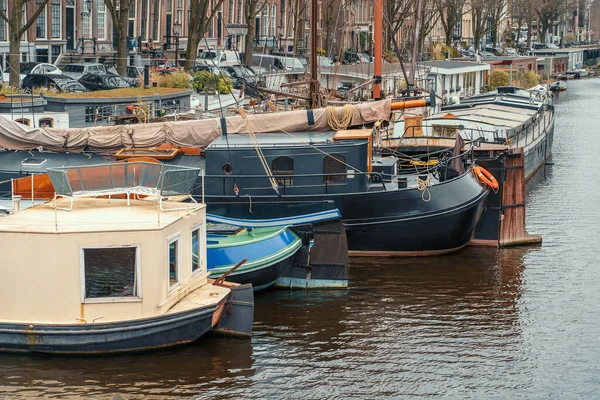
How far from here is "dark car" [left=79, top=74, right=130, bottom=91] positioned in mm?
47875

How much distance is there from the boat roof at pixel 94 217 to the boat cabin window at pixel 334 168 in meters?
7.34

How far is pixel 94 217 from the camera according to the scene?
2023cm

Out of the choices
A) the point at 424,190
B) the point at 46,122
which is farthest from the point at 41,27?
the point at 424,190

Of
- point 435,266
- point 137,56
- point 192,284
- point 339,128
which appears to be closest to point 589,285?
point 435,266

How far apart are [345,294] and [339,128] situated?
252 inches

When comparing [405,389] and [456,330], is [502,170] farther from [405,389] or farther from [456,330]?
[405,389]

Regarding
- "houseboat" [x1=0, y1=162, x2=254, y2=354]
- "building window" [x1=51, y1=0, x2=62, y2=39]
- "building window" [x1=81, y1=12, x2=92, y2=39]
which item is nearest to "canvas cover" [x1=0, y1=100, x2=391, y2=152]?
"houseboat" [x1=0, y1=162, x2=254, y2=354]

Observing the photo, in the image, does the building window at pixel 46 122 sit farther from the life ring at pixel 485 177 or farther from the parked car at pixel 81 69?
the parked car at pixel 81 69

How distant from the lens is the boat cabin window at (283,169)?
93.1 feet

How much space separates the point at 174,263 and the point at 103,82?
2902 cm

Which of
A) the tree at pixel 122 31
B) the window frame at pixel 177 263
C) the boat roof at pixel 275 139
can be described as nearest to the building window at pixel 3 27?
the tree at pixel 122 31

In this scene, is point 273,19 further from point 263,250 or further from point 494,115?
point 263,250

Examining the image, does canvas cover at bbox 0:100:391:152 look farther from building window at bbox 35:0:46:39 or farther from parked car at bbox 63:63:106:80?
building window at bbox 35:0:46:39

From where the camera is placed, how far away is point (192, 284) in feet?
69.3
